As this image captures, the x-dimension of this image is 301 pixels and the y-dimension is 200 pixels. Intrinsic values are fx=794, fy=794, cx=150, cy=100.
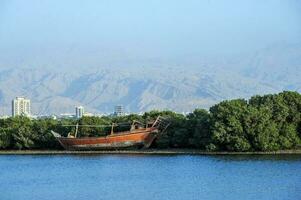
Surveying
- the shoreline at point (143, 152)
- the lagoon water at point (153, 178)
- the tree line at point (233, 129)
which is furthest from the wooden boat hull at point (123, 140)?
the lagoon water at point (153, 178)

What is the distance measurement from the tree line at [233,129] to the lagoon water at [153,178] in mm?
4243

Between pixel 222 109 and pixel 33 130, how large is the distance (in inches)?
885

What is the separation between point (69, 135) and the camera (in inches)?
3354

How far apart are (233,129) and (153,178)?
67.9 feet

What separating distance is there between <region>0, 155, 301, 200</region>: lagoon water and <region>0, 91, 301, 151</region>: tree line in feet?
13.9

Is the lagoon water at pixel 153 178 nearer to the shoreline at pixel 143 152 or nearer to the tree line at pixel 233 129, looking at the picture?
the shoreline at pixel 143 152

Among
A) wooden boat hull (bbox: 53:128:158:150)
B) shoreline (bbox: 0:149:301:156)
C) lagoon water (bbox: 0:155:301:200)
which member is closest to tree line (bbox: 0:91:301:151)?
shoreline (bbox: 0:149:301:156)

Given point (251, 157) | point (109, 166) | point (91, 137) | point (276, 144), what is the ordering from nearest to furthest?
1. point (109, 166)
2. point (251, 157)
3. point (276, 144)
4. point (91, 137)

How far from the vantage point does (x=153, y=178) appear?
52562 millimetres

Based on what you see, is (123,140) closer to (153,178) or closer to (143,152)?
(143,152)

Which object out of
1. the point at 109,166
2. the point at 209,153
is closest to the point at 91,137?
the point at 209,153

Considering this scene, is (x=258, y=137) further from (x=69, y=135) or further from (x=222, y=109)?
(x=69, y=135)

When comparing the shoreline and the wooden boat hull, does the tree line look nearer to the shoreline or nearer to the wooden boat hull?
the shoreline

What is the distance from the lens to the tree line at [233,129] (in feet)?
235
